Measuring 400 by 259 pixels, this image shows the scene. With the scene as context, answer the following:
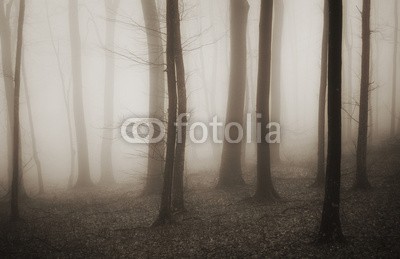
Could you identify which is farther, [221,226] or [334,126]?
[221,226]

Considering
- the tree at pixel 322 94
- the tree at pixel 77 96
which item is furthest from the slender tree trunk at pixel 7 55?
the tree at pixel 322 94

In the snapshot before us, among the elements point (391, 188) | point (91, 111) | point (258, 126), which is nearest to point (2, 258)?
point (258, 126)

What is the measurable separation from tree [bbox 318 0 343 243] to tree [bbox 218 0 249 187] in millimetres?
6203

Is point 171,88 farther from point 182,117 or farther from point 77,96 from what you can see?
point 77,96

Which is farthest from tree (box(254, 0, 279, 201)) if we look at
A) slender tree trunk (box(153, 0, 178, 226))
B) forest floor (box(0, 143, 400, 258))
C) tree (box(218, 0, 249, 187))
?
slender tree trunk (box(153, 0, 178, 226))

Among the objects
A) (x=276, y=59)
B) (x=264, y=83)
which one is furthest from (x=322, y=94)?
(x=276, y=59)

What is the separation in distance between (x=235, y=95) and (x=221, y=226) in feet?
20.7

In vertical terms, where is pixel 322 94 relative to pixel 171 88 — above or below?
above

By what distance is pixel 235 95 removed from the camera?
13.4 meters

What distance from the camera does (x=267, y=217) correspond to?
9.07 metres

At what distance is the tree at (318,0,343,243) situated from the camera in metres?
6.61

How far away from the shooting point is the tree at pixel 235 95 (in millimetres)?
13248

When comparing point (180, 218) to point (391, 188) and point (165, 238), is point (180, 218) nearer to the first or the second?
point (165, 238)

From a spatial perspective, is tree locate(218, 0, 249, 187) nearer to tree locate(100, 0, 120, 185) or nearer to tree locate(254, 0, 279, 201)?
tree locate(254, 0, 279, 201)
